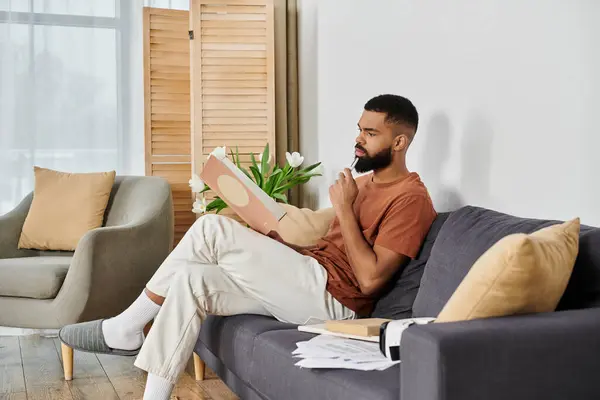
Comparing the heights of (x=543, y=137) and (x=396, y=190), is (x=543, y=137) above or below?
above

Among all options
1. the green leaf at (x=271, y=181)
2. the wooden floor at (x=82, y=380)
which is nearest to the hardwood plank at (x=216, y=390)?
the wooden floor at (x=82, y=380)

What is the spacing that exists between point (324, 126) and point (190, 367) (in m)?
1.49

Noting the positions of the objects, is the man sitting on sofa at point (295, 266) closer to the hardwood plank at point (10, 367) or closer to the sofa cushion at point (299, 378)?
the sofa cushion at point (299, 378)

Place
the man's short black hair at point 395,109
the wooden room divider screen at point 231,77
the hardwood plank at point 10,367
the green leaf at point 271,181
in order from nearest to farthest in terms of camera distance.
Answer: the man's short black hair at point 395,109 < the hardwood plank at point 10,367 < the green leaf at point 271,181 < the wooden room divider screen at point 231,77

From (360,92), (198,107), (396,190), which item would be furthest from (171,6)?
(396,190)

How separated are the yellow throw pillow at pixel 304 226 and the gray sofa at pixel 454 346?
1.48ft

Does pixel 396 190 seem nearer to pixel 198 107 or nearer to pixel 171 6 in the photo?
pixel 198 107

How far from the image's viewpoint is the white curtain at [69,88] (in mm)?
5188

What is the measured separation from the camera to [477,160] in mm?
2824

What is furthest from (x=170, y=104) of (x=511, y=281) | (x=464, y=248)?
(x=511, y=281)

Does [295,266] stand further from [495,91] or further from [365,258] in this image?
[495,91]

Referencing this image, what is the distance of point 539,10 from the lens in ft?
8.06

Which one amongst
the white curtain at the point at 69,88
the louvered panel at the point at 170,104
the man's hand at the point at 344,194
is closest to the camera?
the man's hand at the point at 344,194

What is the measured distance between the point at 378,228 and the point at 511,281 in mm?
1178
